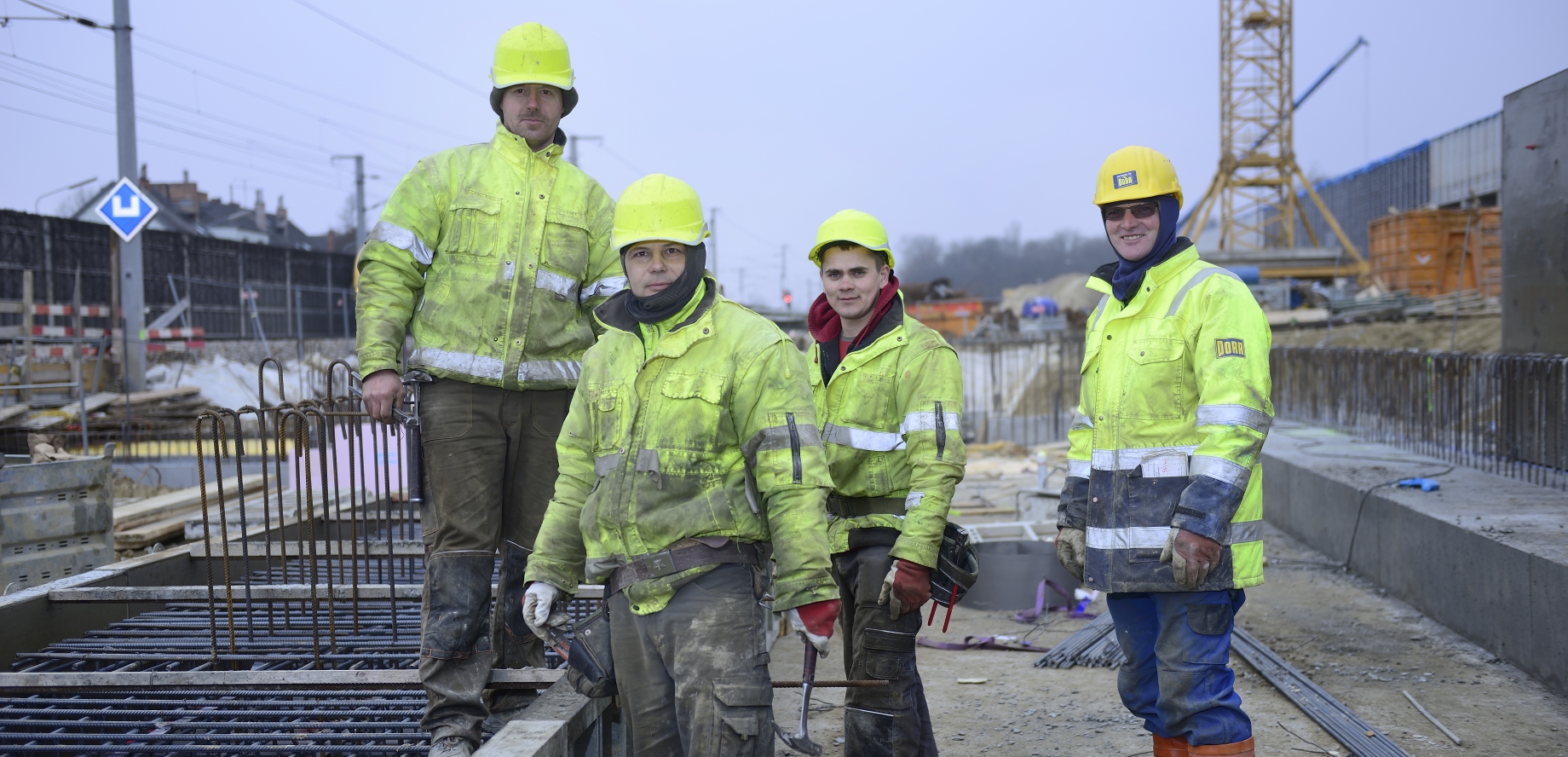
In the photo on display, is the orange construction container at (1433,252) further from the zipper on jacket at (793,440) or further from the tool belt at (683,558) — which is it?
the tool belt at (683,558)

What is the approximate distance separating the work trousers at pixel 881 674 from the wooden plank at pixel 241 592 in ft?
4.67

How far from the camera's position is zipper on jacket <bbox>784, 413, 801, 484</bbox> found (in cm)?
280

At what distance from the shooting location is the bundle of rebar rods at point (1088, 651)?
6047 millimetres

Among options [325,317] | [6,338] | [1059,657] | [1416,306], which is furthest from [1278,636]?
[325,317]

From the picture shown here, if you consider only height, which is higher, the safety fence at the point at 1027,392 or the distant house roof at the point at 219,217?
the distant house roof at the point at 219,217

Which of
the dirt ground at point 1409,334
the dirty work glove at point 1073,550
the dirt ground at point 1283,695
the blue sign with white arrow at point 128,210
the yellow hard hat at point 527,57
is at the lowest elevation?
the dirt ground at point 1283,695

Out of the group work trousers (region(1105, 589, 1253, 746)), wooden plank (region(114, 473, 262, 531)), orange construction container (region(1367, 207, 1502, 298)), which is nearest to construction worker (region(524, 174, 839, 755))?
work trousers (region(1105, 589, 1253, 746))

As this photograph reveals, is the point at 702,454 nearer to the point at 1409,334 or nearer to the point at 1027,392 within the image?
the point at 1027,392

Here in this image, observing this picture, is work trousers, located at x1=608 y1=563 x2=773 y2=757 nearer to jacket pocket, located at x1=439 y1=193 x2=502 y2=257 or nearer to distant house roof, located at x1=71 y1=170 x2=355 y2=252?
jacket pocket, located at x1=439 y1=193 x2=502 y2=257

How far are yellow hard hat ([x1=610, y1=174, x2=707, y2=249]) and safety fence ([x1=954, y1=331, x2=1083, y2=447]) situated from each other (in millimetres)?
15120

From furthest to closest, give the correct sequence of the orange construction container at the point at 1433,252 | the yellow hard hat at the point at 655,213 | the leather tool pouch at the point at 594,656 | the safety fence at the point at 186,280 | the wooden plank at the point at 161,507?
1. the orange construction container at the point at 1433,252
2. the safety fence at the point at 186,280
3. the wooden plank at the point at 161,507
4. the leather tool pouch at the point at 594,656
5. the yellow hard hat at the point at 655,213

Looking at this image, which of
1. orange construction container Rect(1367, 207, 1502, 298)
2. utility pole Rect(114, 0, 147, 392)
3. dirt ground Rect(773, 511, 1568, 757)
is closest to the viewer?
dirt ground Rect(773, 511, 1568, 757)

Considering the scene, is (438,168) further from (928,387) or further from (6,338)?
(6,338)

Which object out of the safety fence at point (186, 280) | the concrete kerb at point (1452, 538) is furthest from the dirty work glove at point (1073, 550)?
the safety fence at point (186, 280)
